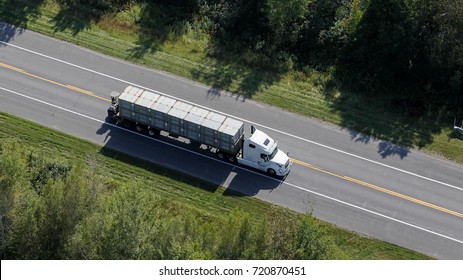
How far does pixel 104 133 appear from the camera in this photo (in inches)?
1972

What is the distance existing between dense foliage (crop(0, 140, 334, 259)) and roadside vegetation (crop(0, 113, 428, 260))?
0.05 meters

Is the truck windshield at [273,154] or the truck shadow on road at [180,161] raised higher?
the truck windshield at [273,154]

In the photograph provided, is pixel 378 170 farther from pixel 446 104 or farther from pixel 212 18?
pixel 212 18

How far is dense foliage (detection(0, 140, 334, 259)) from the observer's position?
3347cm

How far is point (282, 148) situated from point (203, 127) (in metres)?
6.78

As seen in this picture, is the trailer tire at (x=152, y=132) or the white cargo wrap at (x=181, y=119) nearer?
the white cargo wrap at (x=181, y=119)

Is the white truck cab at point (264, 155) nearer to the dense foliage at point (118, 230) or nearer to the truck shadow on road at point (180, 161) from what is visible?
the truck shadow on road at point (180, 161)

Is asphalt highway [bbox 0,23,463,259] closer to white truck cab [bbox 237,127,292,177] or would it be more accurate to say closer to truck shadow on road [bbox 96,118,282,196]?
A: truck shadow on road [bbox 96,118,282,196]

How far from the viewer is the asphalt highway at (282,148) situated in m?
45.0

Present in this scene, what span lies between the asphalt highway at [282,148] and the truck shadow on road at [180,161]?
3.0 inches

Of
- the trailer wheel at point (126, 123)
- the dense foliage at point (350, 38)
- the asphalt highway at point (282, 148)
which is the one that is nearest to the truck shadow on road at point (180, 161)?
the asphalt highway at point (282, 148)

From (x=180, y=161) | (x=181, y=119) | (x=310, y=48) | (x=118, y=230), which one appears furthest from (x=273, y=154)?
(x=118, y=230)

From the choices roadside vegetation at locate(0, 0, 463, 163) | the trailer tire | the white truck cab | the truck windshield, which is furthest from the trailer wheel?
the truck windshield

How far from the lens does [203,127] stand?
154 feet
